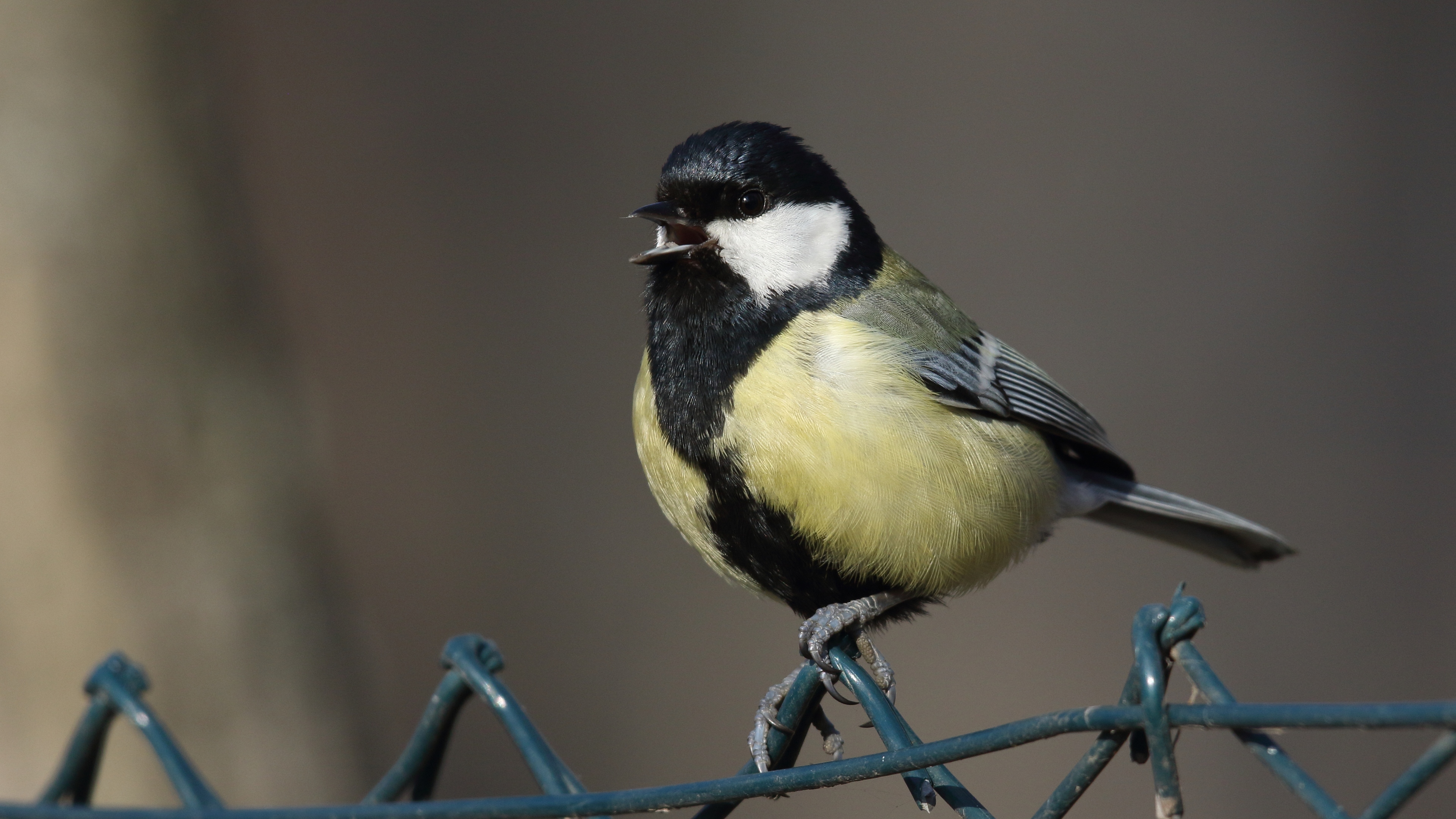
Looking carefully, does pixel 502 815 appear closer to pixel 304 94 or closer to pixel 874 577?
pixel 874 577

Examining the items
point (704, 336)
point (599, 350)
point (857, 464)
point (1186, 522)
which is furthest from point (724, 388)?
point (599, 350)

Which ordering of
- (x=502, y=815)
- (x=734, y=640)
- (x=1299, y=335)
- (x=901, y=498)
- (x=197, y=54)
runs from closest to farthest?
(x=502, y=815) → (x=901, y=498) → (x=197, y=54) → (x=1299, y=335) → (x=734, y=640)

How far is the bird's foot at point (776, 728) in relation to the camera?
1.14m

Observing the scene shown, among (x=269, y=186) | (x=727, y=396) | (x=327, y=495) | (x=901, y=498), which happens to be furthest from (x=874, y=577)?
(x=269, y=186)

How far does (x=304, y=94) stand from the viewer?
12.6ft

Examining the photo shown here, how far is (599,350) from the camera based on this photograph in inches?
158

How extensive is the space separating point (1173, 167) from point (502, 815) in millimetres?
3301

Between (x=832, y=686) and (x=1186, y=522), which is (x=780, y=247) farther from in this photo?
(x=1186, y=522)

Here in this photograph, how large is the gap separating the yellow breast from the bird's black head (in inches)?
4.2

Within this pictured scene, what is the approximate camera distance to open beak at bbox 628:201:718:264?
1.66 m

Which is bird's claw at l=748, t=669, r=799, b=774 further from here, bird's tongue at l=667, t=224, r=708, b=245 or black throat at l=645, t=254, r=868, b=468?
bird's tongue at l=667, t=224, r=708, b=245

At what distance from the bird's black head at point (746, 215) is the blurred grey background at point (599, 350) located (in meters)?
1.94

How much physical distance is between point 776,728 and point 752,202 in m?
0.84

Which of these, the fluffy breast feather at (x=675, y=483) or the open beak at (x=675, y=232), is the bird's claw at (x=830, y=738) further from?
the open beak at (x=675, y=232)
